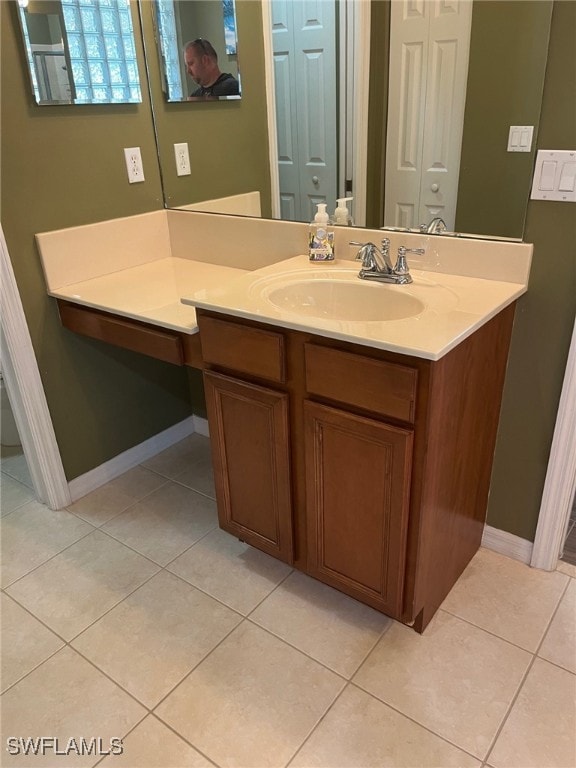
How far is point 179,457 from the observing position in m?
2.54

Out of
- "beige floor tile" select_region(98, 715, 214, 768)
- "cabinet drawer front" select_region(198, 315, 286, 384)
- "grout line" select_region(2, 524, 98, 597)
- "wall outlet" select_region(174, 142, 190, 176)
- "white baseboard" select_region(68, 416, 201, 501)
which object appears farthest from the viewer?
"white baseboard" select_region(68, 416, 201, 501)

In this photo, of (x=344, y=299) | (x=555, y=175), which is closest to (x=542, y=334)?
(x=555, y=175)

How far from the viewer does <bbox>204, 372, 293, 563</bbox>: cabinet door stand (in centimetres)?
156

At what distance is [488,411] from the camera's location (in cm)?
162

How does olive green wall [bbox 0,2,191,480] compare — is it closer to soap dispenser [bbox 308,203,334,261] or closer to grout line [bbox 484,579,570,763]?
soap dispenser [bbox 308,203,334,261]

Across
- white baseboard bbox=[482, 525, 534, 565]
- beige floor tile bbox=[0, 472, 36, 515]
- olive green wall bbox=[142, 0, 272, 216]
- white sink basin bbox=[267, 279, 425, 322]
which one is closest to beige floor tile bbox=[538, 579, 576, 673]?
white baseboard bbox=[482, 525, 534, 565]

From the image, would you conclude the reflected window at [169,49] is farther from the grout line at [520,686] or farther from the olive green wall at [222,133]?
the grout line at [520,686]

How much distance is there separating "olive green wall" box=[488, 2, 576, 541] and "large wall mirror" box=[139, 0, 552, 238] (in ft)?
0.12

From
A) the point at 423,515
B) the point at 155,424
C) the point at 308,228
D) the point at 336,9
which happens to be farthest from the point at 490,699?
the point at 336,9

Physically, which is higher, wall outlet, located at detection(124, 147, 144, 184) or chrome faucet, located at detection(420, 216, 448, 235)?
wall outlet, located at detection(124, 147, 144, 184)

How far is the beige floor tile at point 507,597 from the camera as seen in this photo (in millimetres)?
1646

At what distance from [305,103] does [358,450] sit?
1.16 metres

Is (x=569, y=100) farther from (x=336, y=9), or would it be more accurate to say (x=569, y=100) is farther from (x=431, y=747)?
(x=431, y=747)

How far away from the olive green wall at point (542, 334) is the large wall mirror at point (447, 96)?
0.12 feet
